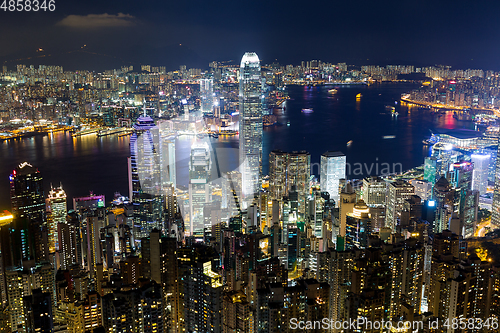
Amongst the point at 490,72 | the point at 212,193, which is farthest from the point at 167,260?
the point at 490,72

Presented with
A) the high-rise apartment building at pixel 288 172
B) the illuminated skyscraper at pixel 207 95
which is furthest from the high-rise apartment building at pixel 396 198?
the illuminated skyscraper at pixel 207 95

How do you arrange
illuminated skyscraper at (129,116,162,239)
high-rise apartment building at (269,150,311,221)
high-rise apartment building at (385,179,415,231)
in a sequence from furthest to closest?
high-rise apartment building at (269,150,311,221) < high-rise apartment building at (385,179,415,231) < illuminated skyscraper at (129,116,162,239)

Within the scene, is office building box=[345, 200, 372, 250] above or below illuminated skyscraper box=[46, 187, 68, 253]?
below

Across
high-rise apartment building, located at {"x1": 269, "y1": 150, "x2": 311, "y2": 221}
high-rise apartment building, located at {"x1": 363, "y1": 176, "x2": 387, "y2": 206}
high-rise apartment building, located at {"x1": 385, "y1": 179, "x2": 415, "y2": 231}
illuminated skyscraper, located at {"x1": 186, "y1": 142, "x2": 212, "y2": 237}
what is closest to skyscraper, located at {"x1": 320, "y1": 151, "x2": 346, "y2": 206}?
high-rise apartment building, located at {"x1": 269, "y1": 150, "x2": 311, "y2": 221}

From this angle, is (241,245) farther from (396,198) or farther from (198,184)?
(396,198)

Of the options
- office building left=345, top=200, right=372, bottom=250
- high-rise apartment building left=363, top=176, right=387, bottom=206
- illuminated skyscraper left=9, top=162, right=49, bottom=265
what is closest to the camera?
illuminated skyscraper left=9, top=162, right=49, bottom=265

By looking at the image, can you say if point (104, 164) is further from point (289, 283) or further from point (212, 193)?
point (289, 283)

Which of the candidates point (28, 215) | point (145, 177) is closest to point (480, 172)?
point (145, 177)

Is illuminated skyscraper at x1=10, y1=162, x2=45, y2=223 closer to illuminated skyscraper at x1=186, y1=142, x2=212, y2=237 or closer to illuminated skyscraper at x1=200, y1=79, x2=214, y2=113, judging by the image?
illuminated skyscraper at x1=186, y1=142, x2=212, y2=237
